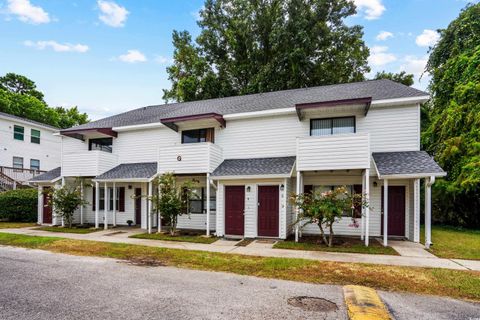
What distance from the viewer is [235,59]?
2908cm

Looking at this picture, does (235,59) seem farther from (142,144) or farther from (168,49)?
(142,144)

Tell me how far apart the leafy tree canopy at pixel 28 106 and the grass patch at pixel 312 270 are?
1391 inches

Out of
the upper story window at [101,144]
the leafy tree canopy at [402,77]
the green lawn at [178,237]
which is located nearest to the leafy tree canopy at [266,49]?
the leafy tree canopy at [402,77]

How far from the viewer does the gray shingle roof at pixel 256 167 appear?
11828mm

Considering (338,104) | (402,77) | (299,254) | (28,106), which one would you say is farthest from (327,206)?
(28,106)

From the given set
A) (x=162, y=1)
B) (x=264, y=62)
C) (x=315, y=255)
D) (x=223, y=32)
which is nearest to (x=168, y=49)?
(x=223, y=32)

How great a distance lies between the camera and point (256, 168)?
12406mm

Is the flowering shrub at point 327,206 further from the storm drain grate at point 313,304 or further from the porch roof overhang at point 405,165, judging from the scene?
the storm drain grate at point 313,304

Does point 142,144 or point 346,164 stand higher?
point 142,144

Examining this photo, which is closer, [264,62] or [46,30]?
[46,30]

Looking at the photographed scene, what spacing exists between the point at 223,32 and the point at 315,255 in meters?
25.9

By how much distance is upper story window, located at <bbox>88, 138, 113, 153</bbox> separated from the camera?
673 inches

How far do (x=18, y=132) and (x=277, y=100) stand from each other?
22058 mm

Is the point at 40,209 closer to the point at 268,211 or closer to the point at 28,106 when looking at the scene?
the point at 268,211
